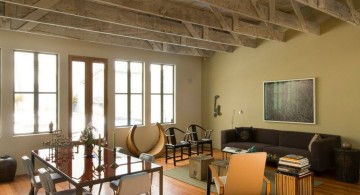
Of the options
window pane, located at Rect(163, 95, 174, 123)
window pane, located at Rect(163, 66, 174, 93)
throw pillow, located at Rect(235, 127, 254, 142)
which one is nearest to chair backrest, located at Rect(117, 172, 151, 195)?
throw pillow, located at Rect(235, 127, 254, 142)

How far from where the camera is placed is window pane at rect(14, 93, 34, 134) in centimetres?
565

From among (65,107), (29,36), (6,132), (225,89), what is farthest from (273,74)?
(6,132)

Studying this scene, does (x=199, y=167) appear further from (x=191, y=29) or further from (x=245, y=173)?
(x=191, y=29)

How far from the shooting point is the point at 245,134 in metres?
7.00

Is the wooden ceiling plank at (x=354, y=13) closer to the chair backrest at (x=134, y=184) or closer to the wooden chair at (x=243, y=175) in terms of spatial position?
the wooden chair at (x=243, y=175)

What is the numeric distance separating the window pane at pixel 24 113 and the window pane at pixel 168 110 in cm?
352

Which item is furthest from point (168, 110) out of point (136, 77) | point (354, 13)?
point (354, 13)

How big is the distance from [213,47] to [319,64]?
2.54 metres

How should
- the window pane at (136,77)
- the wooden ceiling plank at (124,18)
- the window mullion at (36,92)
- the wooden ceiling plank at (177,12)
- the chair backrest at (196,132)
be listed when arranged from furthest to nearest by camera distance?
the chair backrest at (196,132) < the window pane at (136,77) < the window mullion at (36,92) < the wooden ceiling plank at (124,18) < the wooden ceiling plank at (177,12)

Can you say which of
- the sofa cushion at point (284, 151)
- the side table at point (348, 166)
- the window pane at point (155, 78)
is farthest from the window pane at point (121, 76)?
the side table at point (348, 166)

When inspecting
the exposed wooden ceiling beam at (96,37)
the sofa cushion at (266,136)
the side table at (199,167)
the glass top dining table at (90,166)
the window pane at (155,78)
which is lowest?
the side table at (199,167)

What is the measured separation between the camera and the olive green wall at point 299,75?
18.5 feet

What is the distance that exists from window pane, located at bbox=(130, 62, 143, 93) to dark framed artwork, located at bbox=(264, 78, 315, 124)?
3296 mm

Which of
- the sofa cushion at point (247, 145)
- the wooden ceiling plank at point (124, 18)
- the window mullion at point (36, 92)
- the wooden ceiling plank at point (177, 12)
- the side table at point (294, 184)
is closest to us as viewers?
the side table at point (294, 184)
